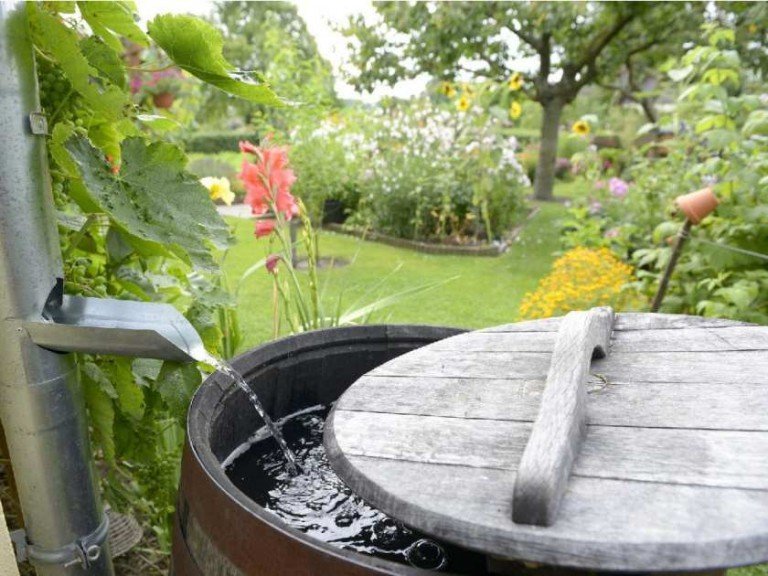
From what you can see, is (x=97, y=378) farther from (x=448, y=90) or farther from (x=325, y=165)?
(x=448, y=90)

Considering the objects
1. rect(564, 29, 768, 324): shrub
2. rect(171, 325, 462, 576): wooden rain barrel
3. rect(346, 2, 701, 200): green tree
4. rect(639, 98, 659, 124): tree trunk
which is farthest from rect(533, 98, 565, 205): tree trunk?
rect(171, 325, 462, 576): wooden rain barrel

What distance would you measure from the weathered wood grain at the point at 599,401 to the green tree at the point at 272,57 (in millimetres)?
4788

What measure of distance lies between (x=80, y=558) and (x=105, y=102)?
2.49ft

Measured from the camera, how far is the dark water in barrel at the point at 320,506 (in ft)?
3.49

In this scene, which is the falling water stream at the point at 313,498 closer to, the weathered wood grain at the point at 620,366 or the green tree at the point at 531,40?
the weathered wood grain at the point at 620,366

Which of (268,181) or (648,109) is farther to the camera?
(648,109)

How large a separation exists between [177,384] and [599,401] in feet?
2.37

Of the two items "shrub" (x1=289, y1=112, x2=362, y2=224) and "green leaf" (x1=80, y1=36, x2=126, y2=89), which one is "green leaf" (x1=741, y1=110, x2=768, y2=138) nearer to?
"green leaf" (x1=80, y1=36, x2=126, y2=89)

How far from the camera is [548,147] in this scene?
9.12m

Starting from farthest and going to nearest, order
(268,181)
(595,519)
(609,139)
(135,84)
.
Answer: (609,139)
(135,84)
(268,181)
(595,519)

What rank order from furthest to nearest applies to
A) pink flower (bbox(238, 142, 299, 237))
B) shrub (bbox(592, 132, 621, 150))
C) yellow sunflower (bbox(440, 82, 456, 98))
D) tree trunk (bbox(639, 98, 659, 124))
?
shrub (bbox(592, 132, 621, 150)), tree trunk (bbox(639, 98, 659, 124)), yellow sunflower (bbox(440, 82, 456, 98)), pink flower (bbox(238, 142, 299, 237))

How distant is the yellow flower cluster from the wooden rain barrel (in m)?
1.71

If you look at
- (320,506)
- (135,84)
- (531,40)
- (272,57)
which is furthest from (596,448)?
(272,57)

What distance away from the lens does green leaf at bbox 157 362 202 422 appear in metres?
1.09
